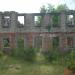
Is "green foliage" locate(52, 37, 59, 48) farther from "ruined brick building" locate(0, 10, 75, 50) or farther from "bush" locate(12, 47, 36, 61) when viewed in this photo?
"bush" locate(12, 47, 36, 61)

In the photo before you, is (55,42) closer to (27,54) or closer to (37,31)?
(37,31)

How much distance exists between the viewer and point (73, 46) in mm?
29375

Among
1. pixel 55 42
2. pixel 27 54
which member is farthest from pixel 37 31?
pixel 27 54

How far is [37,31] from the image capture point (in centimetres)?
2983

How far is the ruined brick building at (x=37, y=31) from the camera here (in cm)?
2958

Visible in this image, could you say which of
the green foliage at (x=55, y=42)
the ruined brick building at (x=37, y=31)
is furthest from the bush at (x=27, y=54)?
the green foliage at (x=55, y=42)

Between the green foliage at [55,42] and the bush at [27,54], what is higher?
the green foliage at [55,42]

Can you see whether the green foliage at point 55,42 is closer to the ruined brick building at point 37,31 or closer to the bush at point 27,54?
the ruined brick building at point 37,31

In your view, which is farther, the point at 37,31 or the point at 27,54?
the point at 37,31

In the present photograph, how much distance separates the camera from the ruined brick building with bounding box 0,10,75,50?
29578 millimetres

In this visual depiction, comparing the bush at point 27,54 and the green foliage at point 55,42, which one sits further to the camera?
the green foliage at point 55,42

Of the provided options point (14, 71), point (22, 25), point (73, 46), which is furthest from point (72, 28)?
point (14, 71)

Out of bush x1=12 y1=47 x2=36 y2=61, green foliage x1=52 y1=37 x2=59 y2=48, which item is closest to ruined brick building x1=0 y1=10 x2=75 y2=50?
green foliage x1=52 y1=37 x2=59 y2=48

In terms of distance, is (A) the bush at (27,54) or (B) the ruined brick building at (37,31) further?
(B) the ruined brick building at (37,31)
